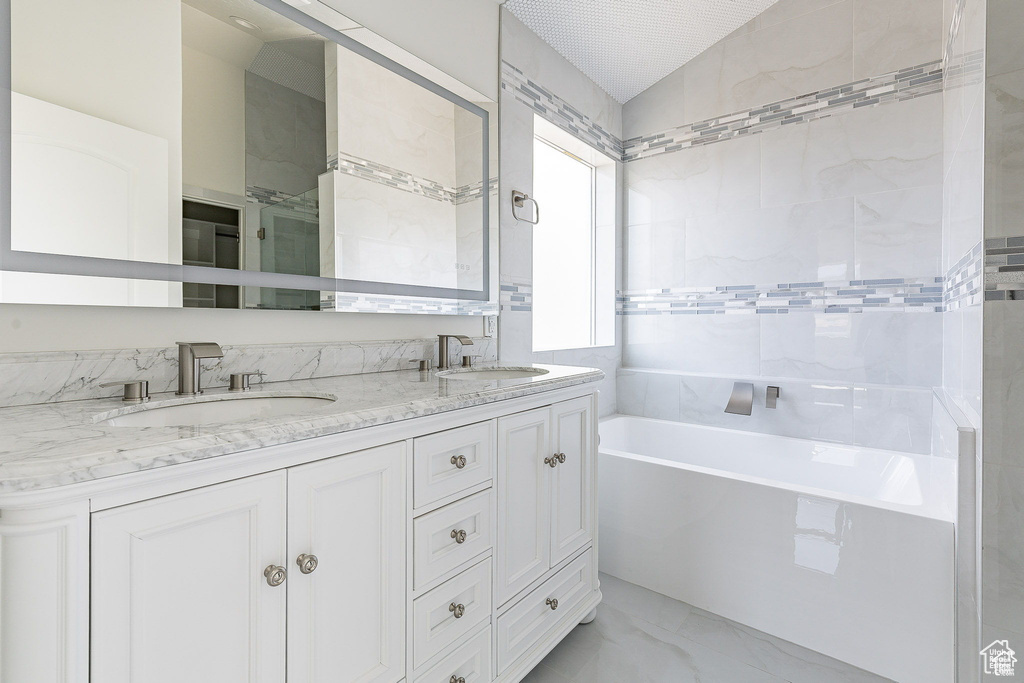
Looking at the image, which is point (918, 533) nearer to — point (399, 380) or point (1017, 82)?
point (1017, 82)

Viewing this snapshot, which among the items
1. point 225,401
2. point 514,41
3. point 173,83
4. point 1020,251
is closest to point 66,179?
point 173,83

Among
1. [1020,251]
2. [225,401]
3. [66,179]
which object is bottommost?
[225,401]

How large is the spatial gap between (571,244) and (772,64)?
136 centimetres

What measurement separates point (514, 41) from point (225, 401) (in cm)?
196

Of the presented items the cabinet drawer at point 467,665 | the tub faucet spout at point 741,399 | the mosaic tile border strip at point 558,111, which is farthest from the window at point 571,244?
the cabinet drawer at point 467,665

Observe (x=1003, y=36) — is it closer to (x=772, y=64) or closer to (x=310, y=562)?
(x=772, y=64)

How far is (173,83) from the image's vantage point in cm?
116

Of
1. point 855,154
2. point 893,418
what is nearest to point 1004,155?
point 855,154

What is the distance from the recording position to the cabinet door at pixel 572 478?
1549 millimetres

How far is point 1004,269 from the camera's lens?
1.25 metres

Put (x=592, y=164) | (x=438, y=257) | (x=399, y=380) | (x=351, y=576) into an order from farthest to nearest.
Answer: (x=592, y=164) → (x=438, y=257) → (x=399, y=380) → (x=351, y=576)

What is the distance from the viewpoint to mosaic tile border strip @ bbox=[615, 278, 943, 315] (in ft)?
7.36

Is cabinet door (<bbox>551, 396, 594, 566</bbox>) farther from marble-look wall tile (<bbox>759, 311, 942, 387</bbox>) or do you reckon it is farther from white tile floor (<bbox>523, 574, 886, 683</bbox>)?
marble-look wall tile (<bbox>759, 311, 942, 387</bbox>)

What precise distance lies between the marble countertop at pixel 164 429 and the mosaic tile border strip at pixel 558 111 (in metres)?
1.56
